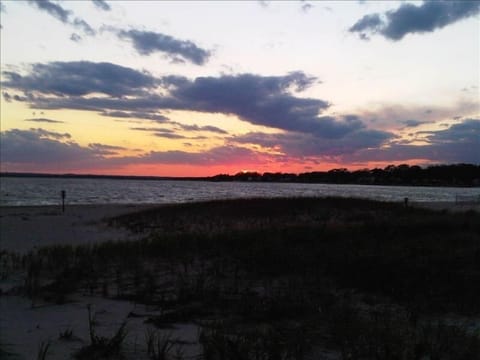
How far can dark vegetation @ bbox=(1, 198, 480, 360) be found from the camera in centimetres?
467

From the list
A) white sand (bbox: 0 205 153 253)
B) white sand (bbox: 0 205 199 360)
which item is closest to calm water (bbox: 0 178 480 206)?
white sand (bbox: 0 205 153 253)

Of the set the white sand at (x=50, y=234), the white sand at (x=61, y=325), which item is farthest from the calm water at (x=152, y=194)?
the white sand at (x=61, y=325)

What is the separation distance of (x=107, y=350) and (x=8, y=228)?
1919cm

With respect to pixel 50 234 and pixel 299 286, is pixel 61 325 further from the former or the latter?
pixel 50 234

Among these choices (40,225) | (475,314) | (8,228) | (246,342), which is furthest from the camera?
(40,225)

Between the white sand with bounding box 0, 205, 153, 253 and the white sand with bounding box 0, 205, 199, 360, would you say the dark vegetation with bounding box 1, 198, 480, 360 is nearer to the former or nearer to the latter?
the white sand with bounding box 0, 205, 199, 360

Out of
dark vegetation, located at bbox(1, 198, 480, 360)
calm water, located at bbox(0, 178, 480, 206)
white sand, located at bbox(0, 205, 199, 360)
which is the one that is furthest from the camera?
calm water, located at bbox(0, 178, 480, 206)

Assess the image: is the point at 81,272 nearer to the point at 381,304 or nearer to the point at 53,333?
the point at 53,333

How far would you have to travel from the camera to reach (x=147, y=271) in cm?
879

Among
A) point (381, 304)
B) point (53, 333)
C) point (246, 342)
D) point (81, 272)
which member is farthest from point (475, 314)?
point (81, 272)

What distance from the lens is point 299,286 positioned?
7.30 meters

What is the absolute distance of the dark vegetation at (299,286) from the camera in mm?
4668

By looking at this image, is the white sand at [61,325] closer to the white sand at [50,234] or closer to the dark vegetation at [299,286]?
the dark vegetation at [299,286]

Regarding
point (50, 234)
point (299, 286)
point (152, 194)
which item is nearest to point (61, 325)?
point (299, 286)
